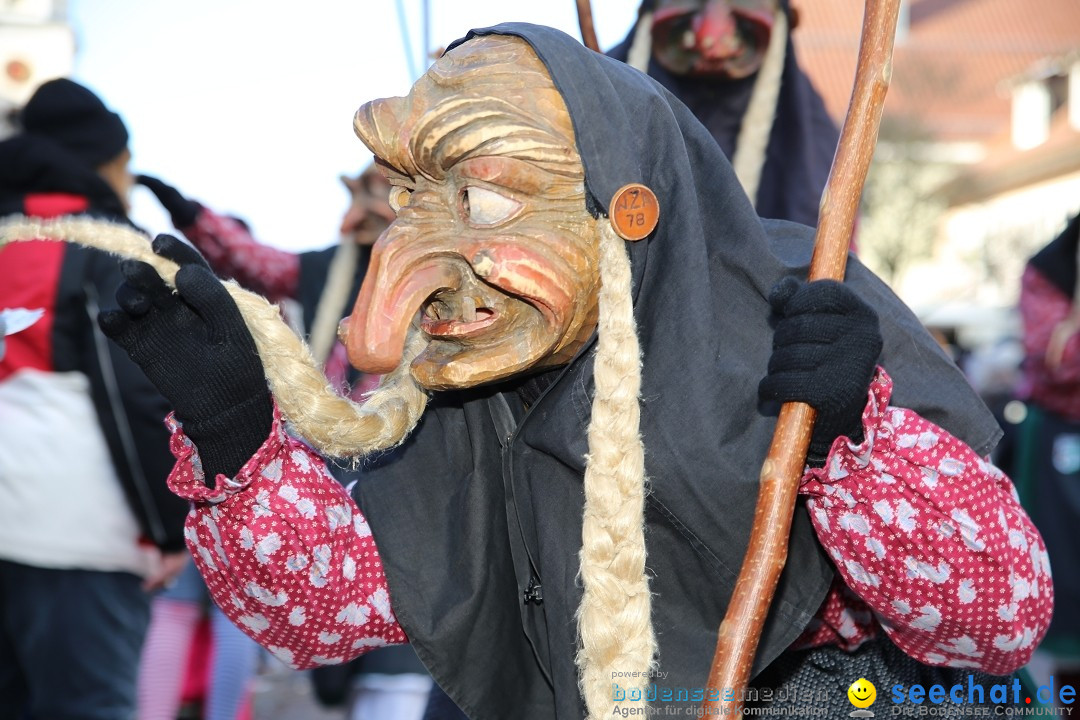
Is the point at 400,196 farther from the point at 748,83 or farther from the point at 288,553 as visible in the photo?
the point at 748,83

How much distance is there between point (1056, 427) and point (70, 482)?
346 cm

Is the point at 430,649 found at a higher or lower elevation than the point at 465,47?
lower

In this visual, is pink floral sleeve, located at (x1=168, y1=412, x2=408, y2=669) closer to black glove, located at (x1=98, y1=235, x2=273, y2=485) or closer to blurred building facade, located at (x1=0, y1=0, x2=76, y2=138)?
black glove, located at (x1=98, y1=235, x2=273, y2=485)

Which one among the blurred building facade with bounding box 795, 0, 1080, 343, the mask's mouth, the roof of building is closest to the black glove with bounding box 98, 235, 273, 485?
the mask's mouth

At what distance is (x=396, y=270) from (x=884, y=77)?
2.41 feet

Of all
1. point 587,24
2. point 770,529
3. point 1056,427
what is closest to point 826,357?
point 770,529

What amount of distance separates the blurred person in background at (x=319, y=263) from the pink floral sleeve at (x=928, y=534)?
2.17 metres

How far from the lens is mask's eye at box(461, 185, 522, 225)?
5.35ft

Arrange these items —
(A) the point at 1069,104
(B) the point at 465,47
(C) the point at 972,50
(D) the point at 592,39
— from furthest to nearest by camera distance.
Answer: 1. (C) the point at 972,50
2. (A) the point at 1069,104
3. (D) the point at 592,39
4. (B) the point at 465,47

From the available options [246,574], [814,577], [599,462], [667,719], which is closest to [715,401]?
[599,462]

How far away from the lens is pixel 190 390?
1.58 metres

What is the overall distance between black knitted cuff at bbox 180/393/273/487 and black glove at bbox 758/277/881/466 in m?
0.68

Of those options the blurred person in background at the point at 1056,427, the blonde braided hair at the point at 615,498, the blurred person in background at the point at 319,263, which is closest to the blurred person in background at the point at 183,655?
the blurred person in background at the point at 319,263

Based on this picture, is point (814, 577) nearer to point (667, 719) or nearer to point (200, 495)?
point (667, 719)
